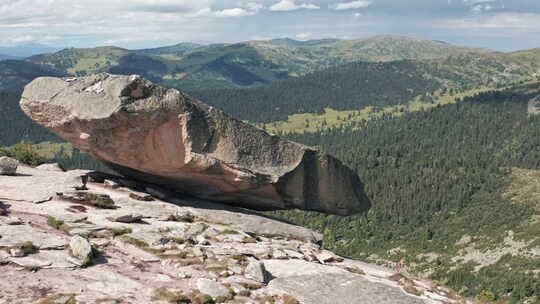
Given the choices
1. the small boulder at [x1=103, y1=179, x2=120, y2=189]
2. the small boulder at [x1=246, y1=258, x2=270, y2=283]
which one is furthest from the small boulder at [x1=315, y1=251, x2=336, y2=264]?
the small boulder at [x1=103, y1=179, x2=120, y2=189]

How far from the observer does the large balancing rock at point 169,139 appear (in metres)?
30.5

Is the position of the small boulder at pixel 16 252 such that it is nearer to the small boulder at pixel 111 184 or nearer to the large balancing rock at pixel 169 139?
the large balancing rock at pixel 169 139

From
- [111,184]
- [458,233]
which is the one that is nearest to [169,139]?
[111,184]

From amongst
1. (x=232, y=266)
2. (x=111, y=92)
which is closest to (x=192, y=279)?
(x=232, y=266)

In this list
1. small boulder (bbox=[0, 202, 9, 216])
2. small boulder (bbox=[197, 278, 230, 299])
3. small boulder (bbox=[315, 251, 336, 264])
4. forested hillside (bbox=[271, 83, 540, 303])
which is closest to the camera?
small boulder (bbox=[197, 278, 230, 299])

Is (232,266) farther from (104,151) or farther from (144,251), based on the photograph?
(104,151)

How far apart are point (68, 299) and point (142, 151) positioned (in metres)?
18.0

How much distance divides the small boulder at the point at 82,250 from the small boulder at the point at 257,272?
308 inches

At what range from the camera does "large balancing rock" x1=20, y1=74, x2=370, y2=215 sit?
30.5 m

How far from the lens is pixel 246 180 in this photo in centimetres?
3375

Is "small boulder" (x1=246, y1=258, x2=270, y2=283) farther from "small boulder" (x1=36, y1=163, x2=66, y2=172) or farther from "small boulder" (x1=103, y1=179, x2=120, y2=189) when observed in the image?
"small boulder" (x1=36, y1=163, x2=66, y2=172)

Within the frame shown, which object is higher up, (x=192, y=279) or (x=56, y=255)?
(x=56, y=255)

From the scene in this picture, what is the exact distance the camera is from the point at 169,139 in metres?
31.8

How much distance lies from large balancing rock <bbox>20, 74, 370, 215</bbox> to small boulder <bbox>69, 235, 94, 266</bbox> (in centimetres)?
1249
